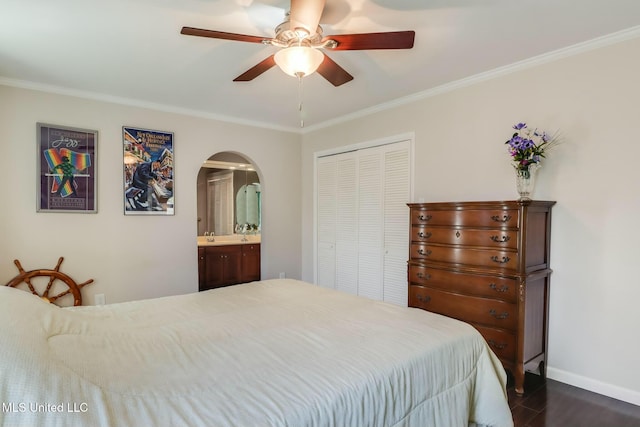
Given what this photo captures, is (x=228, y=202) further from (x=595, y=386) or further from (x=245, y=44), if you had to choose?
(x=595, y=386)

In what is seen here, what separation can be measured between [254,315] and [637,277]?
2.51 meters

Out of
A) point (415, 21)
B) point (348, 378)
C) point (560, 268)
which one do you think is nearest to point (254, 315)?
point (348, 378)

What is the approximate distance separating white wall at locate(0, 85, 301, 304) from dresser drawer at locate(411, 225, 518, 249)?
2.38 metres

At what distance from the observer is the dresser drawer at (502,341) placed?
244 centimetres

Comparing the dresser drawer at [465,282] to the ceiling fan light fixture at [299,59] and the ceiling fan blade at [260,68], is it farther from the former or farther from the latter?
the ceiling fan blade at [260,68]

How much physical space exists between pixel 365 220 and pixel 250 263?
231cm

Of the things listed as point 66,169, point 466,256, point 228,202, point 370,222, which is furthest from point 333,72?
point 228,202

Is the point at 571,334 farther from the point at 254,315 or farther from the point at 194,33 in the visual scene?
the point at 194,33

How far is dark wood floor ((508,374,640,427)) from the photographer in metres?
2.10

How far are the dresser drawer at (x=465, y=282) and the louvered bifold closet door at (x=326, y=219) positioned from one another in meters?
1.67

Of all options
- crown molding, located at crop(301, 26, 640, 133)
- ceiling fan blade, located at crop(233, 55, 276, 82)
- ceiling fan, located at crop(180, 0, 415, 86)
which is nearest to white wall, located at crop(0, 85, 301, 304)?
crown molding, located at crop(301, 26, 640, 133)

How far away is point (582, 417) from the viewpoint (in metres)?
2.16

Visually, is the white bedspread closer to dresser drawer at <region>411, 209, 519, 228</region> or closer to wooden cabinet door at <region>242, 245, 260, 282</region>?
dresser drawer at <region>411, 209, 519, 228</region>

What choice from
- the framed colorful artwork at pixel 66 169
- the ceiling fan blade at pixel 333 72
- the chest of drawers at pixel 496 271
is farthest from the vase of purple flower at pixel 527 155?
the framed colorful artwork at pixel 66 169
